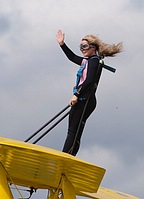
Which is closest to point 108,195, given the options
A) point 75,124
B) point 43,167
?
point 75,124

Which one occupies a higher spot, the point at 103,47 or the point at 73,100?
the point at 103,47

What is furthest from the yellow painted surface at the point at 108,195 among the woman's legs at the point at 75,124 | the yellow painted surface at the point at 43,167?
the woman's legs at the point at 75,124

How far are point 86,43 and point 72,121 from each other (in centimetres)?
111

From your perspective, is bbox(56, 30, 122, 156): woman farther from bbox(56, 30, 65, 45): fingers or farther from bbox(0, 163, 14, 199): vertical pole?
bbox(0, 163, 14, 199): vertical pole

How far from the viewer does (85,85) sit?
31.2 ft

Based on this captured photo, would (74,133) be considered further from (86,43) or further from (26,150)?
(26,150)

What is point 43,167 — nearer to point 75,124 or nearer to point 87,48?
point 75,124

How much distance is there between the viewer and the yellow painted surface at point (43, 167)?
7609 millimetres

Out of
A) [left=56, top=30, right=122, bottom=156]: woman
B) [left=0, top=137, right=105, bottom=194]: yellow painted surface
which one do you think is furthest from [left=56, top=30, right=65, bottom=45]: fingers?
[left=0, top=137, right=105, bottom=194]: yellow painted surface

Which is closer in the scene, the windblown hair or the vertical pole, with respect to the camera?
the vertical pole

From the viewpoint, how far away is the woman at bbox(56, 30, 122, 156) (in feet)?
31.3

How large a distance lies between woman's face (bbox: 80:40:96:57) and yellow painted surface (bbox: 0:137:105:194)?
1.85m

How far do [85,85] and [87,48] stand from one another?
598mm

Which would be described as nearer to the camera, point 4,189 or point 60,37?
point 4,189
